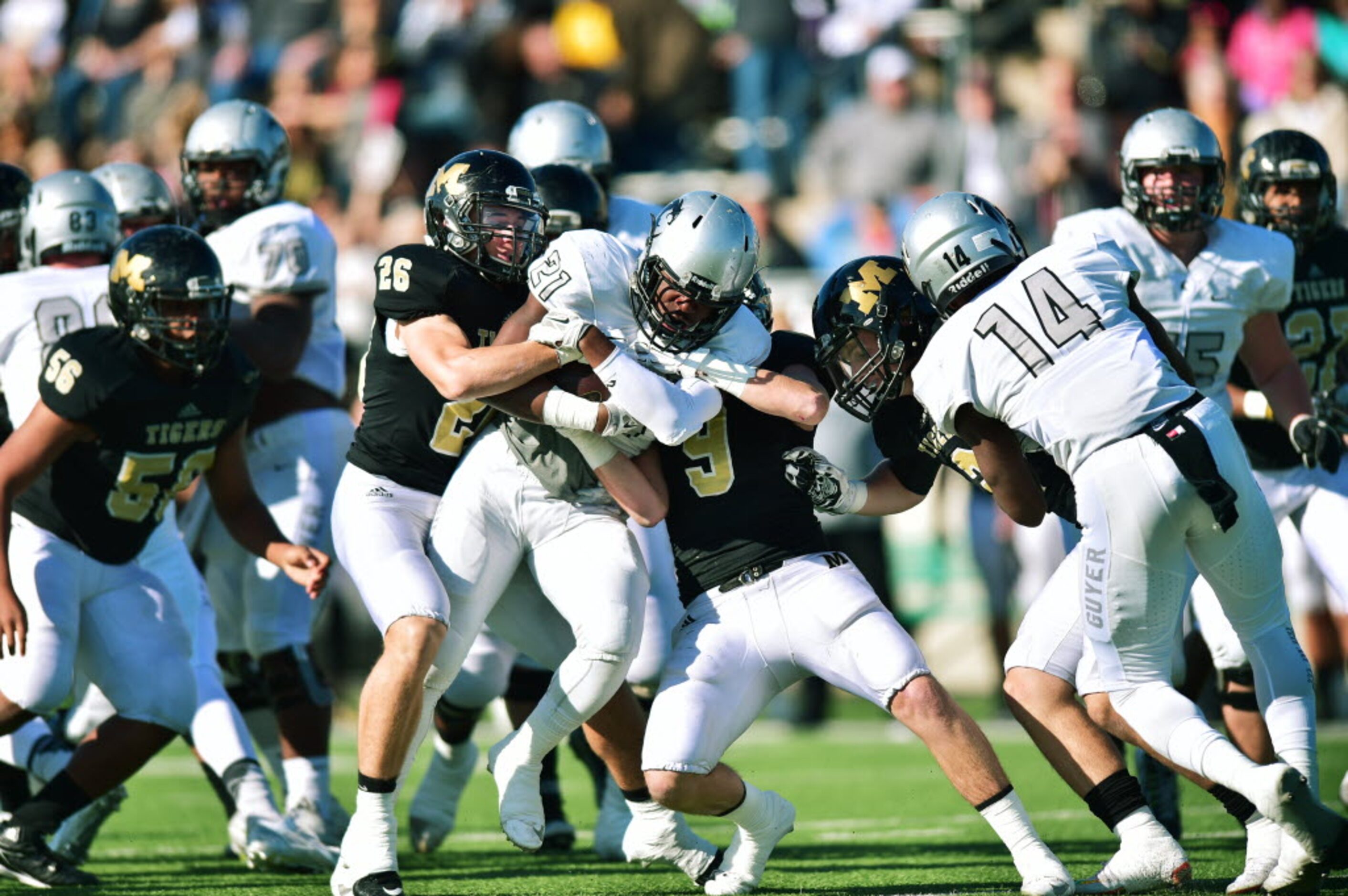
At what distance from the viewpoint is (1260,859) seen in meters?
4.77

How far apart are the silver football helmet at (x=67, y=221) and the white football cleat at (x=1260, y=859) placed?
14.0 ft

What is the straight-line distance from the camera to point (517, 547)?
5.20 meters

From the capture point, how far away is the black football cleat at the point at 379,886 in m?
4.73

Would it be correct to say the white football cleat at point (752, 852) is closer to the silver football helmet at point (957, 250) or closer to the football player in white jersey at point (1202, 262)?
the silver football helmet at point (957, 250)

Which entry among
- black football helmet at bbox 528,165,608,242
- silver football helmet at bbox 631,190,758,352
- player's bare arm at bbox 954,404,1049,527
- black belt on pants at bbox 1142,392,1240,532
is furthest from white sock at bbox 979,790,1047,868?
black football helmet at bbox 528,165,608,242

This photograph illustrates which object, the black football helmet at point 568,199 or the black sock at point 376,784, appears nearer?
the black sock at point 376,784

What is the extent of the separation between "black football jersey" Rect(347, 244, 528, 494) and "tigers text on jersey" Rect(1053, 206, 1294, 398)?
1.89 meters

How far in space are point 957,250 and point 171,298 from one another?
2.34 metres

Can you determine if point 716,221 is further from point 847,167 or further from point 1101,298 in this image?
point 847,167

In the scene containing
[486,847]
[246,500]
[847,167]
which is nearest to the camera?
[246,500]

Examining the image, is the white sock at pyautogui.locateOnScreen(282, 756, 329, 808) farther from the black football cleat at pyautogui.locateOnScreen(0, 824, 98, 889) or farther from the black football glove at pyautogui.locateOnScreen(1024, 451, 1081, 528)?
the black football glove at pyautogui.locateOnScreen(1024, 451, 1081, 528)

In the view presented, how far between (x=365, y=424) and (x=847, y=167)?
7557mm

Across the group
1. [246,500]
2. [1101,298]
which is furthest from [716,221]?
[246,500]

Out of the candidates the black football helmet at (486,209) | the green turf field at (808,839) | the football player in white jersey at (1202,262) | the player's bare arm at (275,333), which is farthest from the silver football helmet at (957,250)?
the player's bare arm at (275,333)
